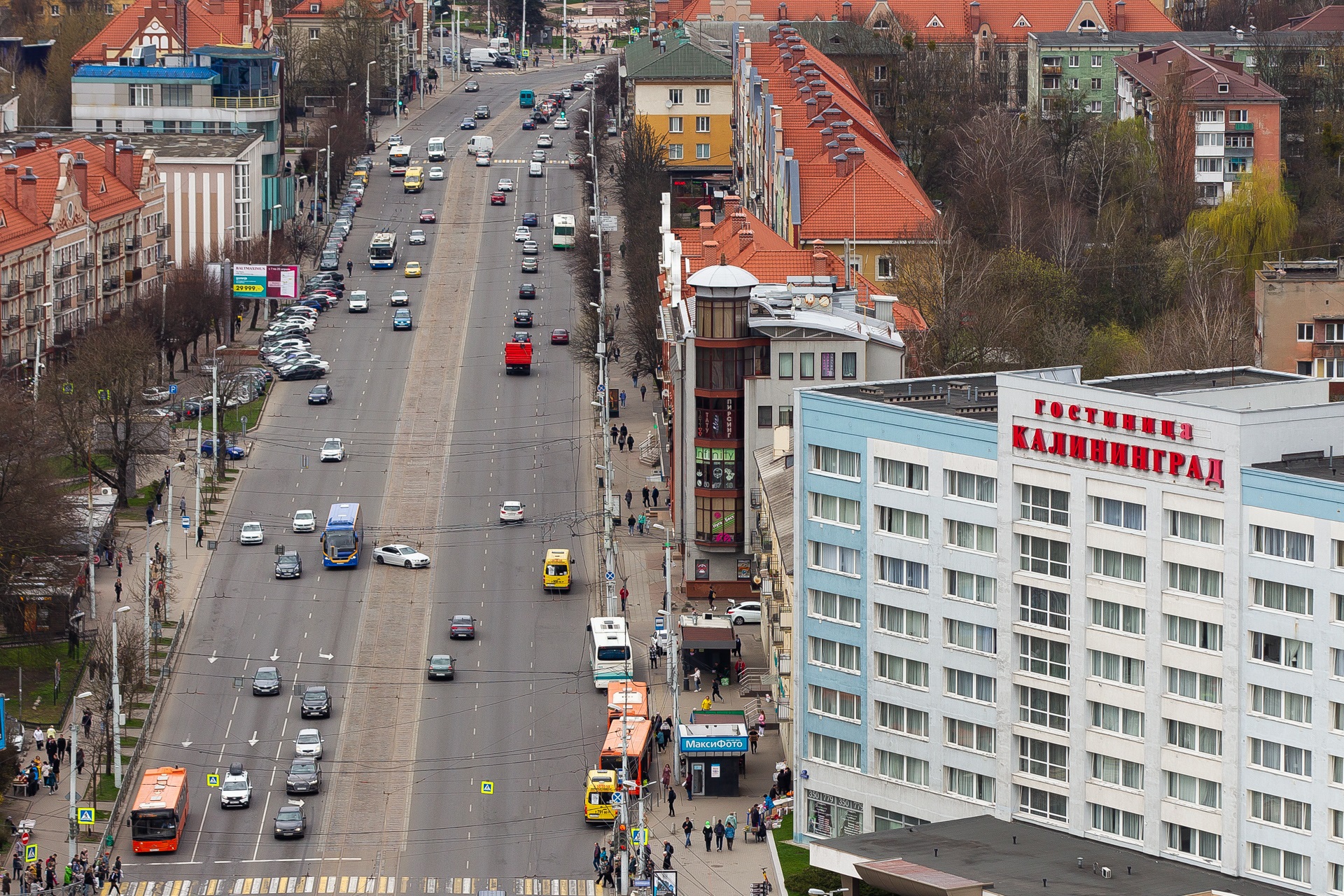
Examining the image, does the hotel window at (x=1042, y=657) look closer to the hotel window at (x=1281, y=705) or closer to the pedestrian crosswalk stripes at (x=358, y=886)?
the hotel window at (x=1281, y=705)

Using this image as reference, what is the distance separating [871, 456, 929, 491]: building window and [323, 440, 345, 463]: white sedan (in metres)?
66.3

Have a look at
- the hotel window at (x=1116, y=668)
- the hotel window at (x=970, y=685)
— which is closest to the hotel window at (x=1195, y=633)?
the hotel window at (x=1116, y=668)

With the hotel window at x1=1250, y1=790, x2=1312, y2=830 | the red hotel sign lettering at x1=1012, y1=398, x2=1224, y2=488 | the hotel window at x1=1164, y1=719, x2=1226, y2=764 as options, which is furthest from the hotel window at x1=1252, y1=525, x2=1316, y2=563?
the hotel window at x1=1250, y1=790, x2=1312, y2=830

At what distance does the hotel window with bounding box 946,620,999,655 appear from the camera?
10012 centimetres

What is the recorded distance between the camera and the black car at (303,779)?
115750 millimetres

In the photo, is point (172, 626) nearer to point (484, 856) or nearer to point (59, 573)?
point (59, 573)

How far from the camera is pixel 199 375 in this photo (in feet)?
582

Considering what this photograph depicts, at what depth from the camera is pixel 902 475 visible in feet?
336

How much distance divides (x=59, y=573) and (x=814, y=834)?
4464 centimetres

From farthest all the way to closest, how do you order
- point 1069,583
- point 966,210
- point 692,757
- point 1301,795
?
point 966,210
point 692,757
point 1069,583
point 1301,795

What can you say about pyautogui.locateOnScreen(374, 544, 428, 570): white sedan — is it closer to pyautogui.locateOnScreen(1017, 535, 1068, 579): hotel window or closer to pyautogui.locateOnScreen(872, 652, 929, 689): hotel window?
pyautogui.locateOnScreen(872, 652, 929, 689): hotel window

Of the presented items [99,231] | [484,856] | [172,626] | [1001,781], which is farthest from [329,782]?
[99,231]

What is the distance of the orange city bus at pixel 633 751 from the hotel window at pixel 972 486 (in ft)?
61.8

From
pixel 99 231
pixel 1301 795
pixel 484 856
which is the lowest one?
pixel 484 856
